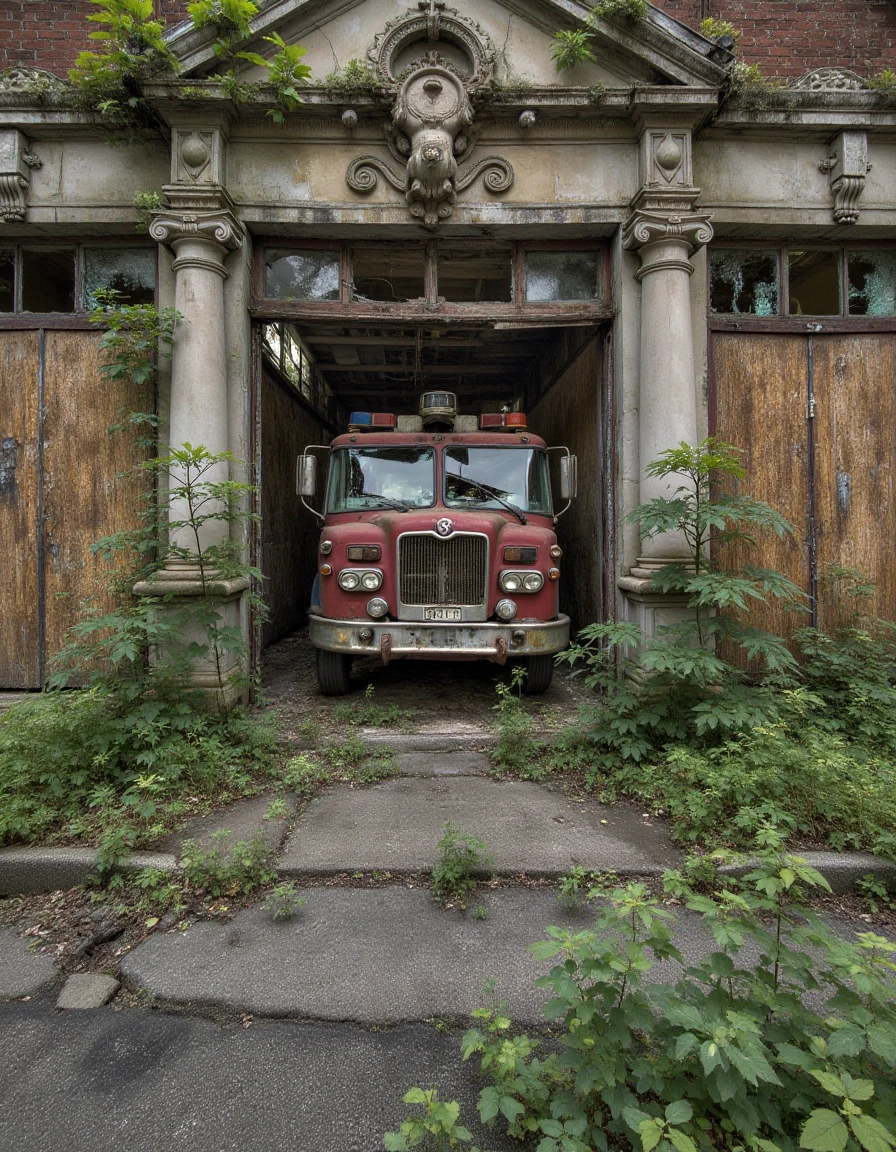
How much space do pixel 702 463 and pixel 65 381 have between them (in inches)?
218

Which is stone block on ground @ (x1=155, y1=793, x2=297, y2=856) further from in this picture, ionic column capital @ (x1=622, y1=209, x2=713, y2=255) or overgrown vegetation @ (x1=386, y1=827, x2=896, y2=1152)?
ionic column capital @ (x1=622, y1=209, x2=713, y2=255)

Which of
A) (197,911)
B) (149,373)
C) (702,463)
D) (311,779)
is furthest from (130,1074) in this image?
(149,373)

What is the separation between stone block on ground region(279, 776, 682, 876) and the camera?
2.83 m

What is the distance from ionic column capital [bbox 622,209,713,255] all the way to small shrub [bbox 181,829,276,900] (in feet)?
17.9

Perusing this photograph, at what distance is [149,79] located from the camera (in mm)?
4613

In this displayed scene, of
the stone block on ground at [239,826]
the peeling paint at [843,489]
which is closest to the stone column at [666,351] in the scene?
the peeling paint at [843,489]

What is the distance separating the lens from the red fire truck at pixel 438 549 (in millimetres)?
4910

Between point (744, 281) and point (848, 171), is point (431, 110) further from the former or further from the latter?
point (848, 171)

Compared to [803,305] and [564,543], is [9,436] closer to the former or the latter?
[564,543]

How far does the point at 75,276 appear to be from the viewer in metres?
5.29

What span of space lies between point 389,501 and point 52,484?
3100 mm

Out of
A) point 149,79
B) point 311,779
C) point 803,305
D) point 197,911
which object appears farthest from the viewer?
point 803,305

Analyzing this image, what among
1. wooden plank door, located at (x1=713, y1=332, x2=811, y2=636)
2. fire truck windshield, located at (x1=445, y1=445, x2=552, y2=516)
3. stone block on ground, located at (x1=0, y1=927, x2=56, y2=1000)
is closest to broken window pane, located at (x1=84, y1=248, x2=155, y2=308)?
fire truck windshield, located at (x1=445, y1=445, x2=552, y2=516)

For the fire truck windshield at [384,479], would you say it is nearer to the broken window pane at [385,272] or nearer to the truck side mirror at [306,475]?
the truck side mirror at [306,475]
